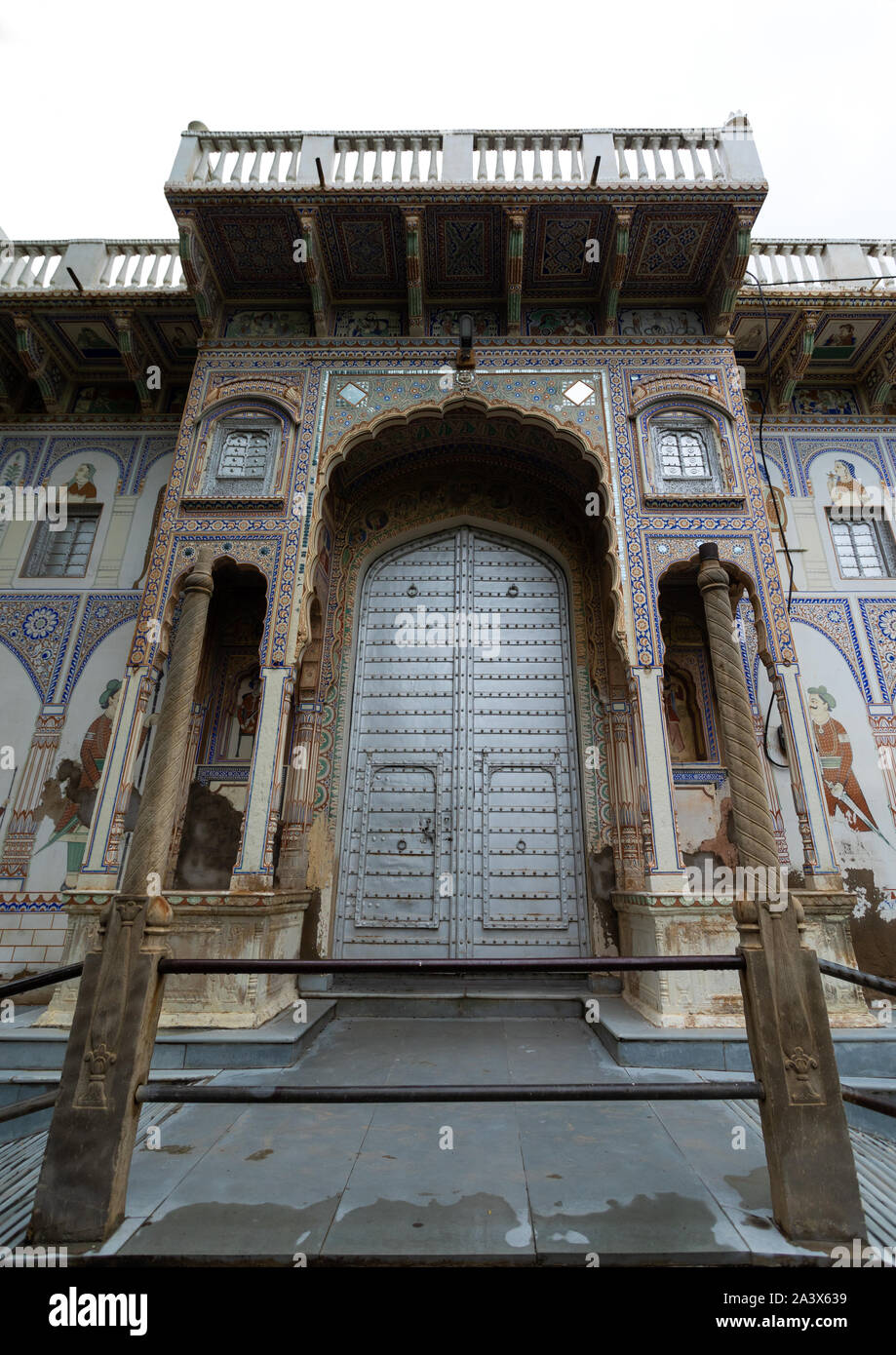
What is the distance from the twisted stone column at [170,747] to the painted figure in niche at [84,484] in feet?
18.0

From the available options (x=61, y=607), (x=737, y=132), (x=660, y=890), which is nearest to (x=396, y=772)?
(x=660, y=890)

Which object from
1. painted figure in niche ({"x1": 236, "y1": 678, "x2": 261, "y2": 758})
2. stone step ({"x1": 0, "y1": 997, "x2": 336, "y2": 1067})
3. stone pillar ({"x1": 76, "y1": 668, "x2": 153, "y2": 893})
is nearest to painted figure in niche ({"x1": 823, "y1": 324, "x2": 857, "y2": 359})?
painted figure in niche ({"x1": 236, "y1": 678, "x2": 261, "y2": 758})

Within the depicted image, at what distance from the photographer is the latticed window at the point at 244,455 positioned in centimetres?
693

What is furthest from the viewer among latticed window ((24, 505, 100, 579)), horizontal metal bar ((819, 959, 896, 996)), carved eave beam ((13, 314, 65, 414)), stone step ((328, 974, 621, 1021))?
latticed window ((24, 505, 100, 579))

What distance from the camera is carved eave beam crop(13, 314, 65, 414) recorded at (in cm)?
778

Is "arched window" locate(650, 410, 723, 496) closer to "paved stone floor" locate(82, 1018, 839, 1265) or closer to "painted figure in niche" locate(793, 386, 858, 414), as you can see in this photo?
"painted figure in niche" locate(793, 386, 858, 414)

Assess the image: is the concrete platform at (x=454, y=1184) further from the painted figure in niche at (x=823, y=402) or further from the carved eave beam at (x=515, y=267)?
the painted figure in niche at (x=823, y=402)

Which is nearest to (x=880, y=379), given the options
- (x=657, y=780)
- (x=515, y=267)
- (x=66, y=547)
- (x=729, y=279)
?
(x=729, y=279)

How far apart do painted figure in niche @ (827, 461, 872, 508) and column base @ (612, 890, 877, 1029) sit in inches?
201

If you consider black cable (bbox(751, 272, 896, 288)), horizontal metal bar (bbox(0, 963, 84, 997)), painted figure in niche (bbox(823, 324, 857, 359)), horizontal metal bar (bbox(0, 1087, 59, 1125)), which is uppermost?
black cable (bbox(751, 272, 896, 288))

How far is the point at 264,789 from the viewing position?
19.2ft

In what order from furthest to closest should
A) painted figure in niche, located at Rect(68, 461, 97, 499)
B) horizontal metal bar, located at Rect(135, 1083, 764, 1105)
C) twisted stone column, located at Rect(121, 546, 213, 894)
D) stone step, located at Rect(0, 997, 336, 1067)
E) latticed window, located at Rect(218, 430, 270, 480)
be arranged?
painted figure in niche, located at Rect(68, 461, 97, 499), latticed window, located at Rect(218, 430, 270, 480), stone step, located at Rect(0, 997, 336, 1067), twisted stone column, located at Rect(121, 546, 213, 894), horizontal metal bar, located at Rect(135, 1083, 764, 1105)

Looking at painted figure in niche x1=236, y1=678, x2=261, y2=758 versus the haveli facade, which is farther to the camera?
painted figure in niche x1=236, y1=678, x2=261, y2=758
